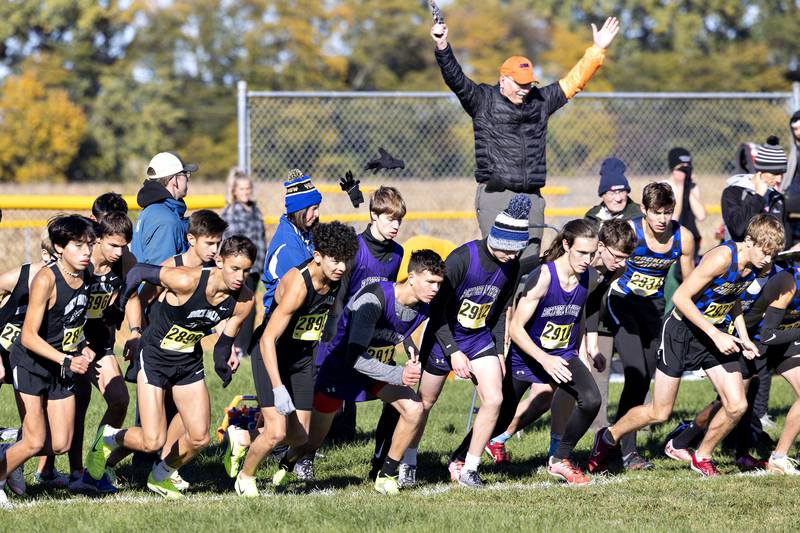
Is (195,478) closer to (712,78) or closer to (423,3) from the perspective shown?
(712,78)

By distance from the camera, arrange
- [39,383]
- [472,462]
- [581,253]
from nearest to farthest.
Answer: [39,383], [581,253], [472,462]

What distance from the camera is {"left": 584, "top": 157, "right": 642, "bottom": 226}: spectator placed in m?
9.14

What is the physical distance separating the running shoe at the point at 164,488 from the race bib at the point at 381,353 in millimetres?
1491

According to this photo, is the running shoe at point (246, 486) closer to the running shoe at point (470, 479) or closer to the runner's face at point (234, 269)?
the runner's face at point (234, 269)

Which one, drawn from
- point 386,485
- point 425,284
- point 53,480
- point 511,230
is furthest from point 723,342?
point 53,480

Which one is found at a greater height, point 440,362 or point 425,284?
point 425,284

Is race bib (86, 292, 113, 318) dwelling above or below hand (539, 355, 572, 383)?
above

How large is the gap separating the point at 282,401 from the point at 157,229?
1.93 m

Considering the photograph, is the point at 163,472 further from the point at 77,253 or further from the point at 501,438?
the point at 501,438

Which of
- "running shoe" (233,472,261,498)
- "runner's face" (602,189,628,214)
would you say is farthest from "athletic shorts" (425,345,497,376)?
"runner's face" (602,189,628,214)

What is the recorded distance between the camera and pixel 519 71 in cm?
881

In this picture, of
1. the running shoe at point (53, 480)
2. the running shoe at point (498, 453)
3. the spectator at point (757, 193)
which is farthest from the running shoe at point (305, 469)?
the spectator at point (757, 193)

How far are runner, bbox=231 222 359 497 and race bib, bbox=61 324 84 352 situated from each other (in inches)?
43.2

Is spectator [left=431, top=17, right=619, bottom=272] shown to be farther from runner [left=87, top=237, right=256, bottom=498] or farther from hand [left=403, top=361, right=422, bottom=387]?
runner [left=87, top=237, right=256, bottom=498]
